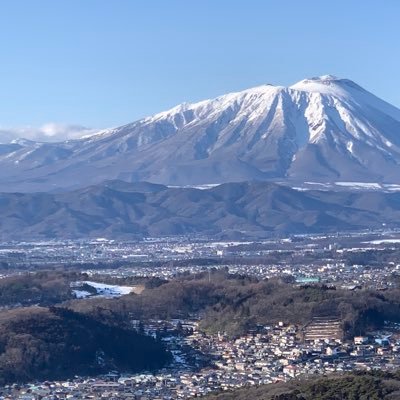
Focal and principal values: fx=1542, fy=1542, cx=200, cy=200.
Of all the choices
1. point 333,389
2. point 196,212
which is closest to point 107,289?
point 333,389

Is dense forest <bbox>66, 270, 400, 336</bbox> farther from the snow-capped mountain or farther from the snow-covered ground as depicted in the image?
the snow-capped mountain

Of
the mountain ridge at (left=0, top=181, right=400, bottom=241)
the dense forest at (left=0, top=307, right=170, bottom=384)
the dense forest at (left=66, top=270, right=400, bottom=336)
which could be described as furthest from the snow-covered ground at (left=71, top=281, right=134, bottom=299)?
the mountain ridge at (left=0, top=181, right=400, bottom=241)

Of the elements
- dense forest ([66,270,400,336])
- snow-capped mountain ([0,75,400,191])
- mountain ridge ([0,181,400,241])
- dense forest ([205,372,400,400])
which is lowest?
dense forest ([205,372,400,400])

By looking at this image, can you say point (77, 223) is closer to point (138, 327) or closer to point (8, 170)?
point (8, 170)

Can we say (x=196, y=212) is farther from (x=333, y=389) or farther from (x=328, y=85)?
(x=333, y=389)

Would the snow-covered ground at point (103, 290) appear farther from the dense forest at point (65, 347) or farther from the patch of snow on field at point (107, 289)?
the dense forest at point (65, 347)

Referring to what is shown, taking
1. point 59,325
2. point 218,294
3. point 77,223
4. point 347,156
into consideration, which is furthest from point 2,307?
point 347,156
